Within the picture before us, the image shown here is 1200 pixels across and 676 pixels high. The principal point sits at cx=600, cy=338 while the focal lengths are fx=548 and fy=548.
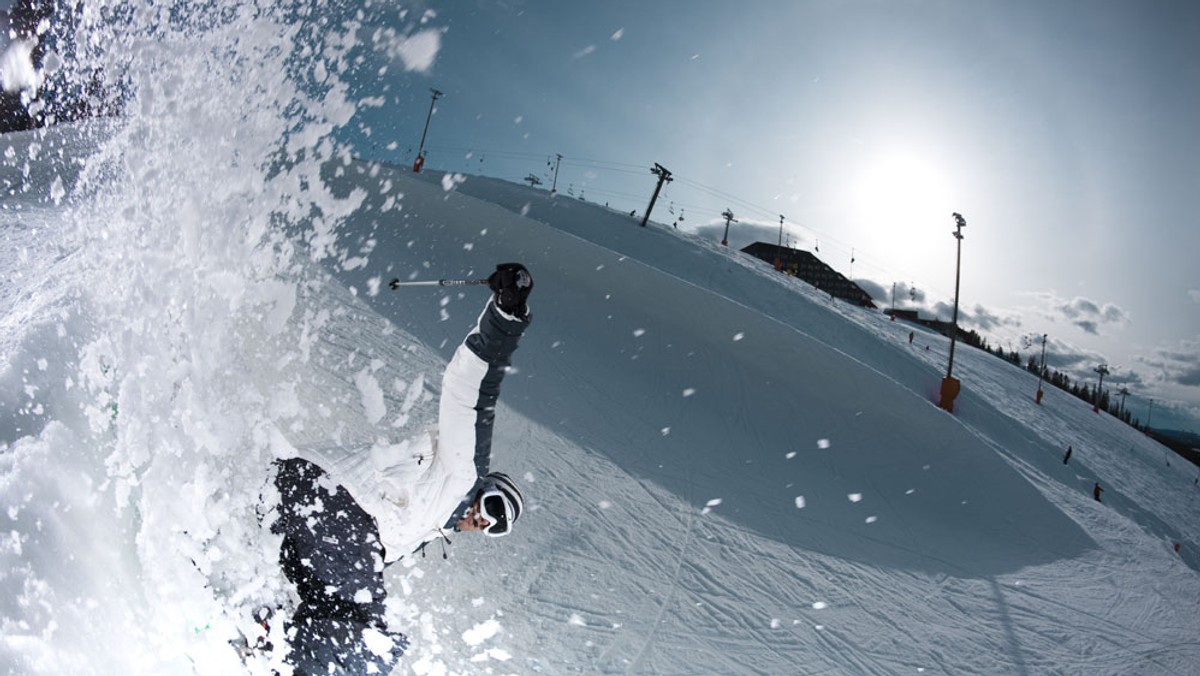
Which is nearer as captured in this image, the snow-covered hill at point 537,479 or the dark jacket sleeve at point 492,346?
the dark jacket sleeve at point 492,346

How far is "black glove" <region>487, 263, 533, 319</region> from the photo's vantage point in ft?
7.38

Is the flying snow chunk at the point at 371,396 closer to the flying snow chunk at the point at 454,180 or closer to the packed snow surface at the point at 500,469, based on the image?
the packed snow surface at the point at 500,469

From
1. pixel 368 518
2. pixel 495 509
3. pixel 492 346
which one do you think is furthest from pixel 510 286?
pixel 368 518

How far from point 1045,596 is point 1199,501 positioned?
2536cm

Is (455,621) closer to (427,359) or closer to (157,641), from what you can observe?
(157,641)

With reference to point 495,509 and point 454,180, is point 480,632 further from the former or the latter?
point 454,180

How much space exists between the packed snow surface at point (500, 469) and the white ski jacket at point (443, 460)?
1.20 feet

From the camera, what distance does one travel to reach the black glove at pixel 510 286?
2.25m

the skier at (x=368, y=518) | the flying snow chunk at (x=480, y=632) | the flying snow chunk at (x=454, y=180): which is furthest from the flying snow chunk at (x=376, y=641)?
the flying snow chunk at (x=454, y=180)

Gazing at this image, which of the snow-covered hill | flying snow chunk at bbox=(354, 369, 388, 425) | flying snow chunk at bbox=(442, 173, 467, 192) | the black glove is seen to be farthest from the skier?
flying snow chunk at bbox=(442, 173, 467, 192)

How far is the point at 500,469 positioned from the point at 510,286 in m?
4.51

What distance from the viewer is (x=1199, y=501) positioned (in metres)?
23.0

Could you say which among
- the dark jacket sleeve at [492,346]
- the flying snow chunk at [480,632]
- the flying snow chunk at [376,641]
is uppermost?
the dark jacket sleeve at [492,346]

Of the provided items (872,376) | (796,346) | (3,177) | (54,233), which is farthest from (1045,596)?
(3,177)
